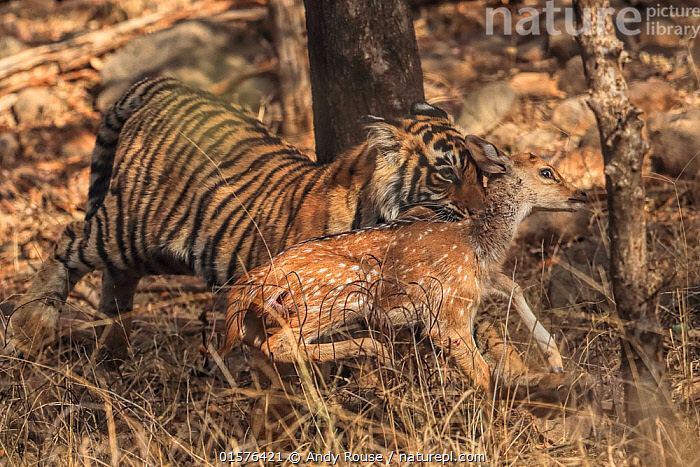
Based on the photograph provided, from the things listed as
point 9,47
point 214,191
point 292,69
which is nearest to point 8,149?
point 9,47

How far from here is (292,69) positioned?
927cm

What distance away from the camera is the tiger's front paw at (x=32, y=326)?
439cm

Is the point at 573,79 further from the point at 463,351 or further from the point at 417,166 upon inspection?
the point at 463,351

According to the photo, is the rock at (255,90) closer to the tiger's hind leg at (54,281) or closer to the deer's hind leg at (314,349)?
the tiger's hind leg at (54,281)

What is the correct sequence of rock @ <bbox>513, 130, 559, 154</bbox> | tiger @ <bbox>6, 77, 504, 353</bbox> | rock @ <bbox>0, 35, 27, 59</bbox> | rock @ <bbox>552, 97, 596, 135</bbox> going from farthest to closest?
rock @ <bbox>0, 35, 27, 59</bbox>, rock @ <bbox>552, 97, 596, 135</bbox>, rock @ <bbox>513, 130, 559, 154</bbox>, tiger @ <bbox>6, 77, 504, 353</bbox>

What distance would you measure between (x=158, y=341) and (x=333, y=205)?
1687 mm

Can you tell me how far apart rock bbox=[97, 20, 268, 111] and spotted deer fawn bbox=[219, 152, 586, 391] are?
7214mm

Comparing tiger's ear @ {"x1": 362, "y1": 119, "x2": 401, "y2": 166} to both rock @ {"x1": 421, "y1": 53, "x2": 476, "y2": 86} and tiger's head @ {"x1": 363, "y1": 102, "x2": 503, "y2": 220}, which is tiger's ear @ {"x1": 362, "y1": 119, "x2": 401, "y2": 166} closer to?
tiger's head @ {"x1": 363, "y1": 102, "x2": 503, "y2": 220}

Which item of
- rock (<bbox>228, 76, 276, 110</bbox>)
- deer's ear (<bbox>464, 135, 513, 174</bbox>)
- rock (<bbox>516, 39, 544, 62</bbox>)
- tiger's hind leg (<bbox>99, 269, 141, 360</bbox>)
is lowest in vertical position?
tiger's hind leg (<bbox>99, 269, 141, 360</bbox>)

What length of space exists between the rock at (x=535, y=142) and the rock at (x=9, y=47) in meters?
8.01

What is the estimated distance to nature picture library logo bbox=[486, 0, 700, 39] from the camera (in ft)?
30.0

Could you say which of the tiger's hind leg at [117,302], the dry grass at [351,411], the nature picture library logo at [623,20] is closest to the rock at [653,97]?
the nature picture library logo at [623,20]

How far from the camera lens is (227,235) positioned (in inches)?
172

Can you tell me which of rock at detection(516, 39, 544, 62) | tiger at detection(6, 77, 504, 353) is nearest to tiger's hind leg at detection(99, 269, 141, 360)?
tiger at detection(6, 77, 504, 353)
